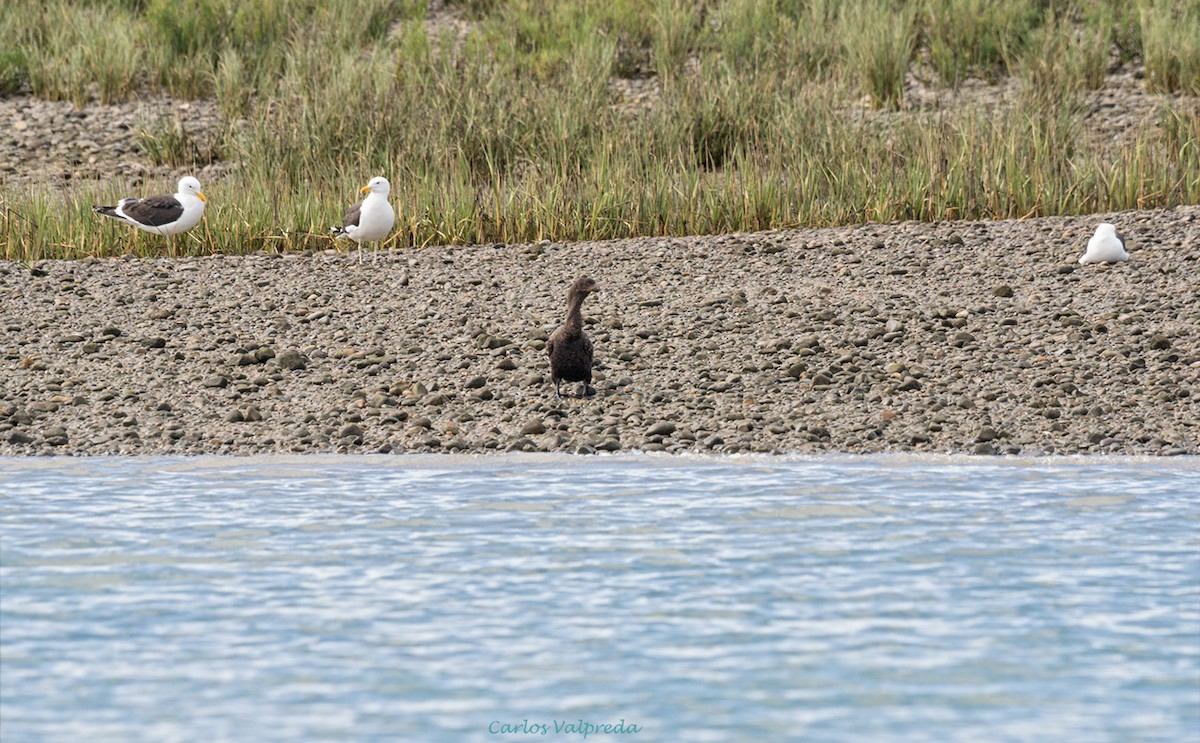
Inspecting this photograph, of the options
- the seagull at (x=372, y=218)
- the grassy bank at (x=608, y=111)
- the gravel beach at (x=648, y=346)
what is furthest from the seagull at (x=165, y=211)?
the seagull at (x=372, y=218)

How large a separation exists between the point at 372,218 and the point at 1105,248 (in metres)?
4.89

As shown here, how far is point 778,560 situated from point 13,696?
99.1 inches

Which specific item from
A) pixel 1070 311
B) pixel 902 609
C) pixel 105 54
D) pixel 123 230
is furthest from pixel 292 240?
pixel 902 609

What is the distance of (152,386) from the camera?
31.4ft

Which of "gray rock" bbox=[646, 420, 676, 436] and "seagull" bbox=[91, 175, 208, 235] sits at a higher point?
"seagull" bbox=[91, 175, 208, 235]

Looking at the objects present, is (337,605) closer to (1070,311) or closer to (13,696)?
(13,696)

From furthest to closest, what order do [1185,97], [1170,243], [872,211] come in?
[1185,97] → [872,211] → [1170,243]

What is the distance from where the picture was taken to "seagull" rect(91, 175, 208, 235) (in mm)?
12609

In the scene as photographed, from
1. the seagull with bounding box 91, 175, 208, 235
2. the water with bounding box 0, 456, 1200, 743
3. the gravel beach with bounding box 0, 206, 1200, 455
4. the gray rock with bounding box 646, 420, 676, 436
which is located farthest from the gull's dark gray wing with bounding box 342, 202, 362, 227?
Answer: the water with bounding box 0, 456, 1200, 743

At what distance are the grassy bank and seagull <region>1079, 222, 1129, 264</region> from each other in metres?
1.70

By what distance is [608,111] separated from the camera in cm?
1562

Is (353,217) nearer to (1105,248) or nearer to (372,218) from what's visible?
(372,218)

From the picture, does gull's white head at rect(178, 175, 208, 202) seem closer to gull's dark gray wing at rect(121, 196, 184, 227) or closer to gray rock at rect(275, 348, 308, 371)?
gull's dark gray wing at rect(121, 196, 184, 227)

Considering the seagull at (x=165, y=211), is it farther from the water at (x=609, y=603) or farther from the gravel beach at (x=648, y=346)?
the water at (x=609, y=603)
